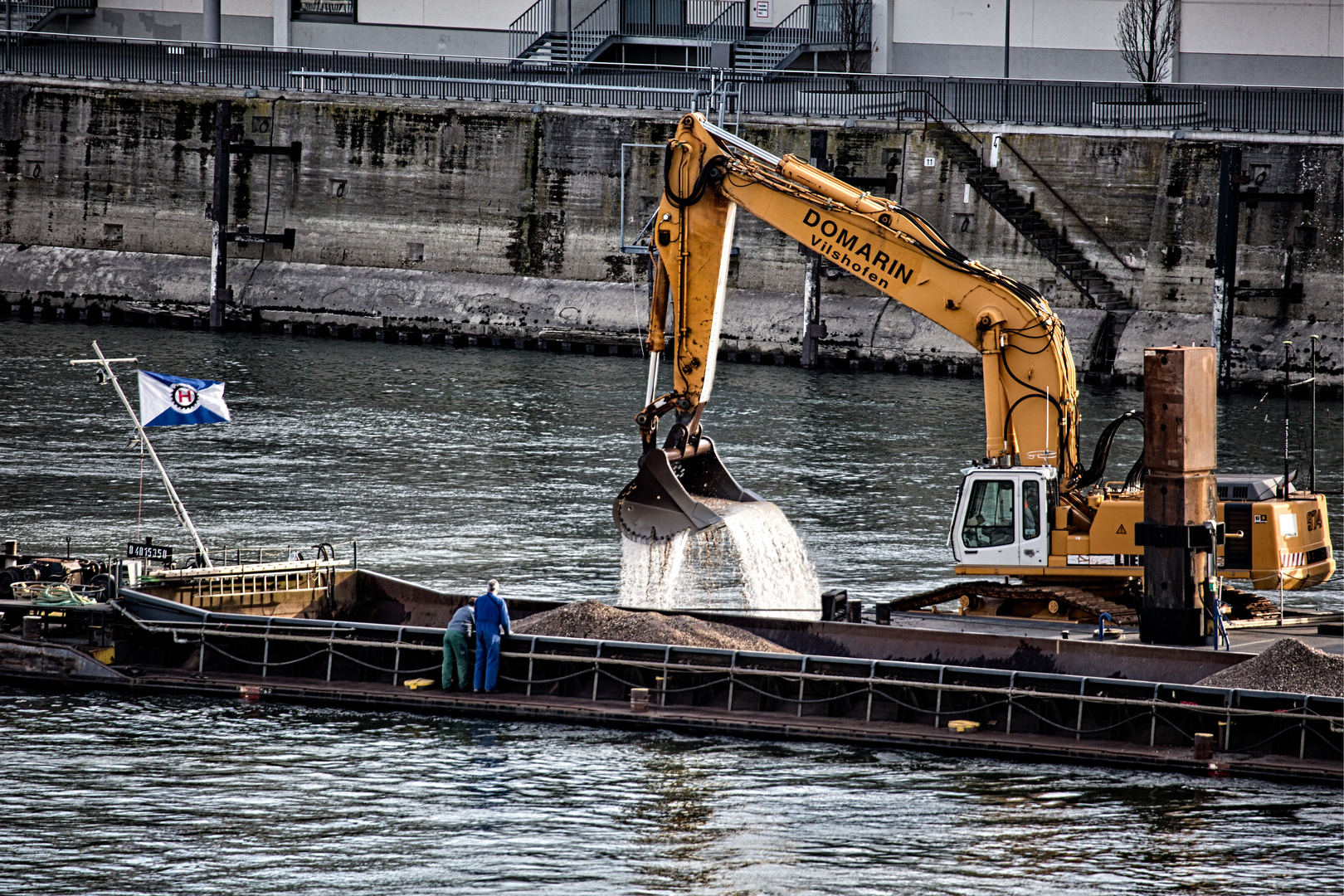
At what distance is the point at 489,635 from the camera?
77.2 feet

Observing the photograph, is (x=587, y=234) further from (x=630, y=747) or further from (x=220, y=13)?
Result: (x=630, y=747)

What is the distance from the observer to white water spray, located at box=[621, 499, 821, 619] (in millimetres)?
24328

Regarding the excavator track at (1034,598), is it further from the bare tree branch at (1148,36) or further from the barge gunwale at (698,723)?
the bare tree branch at (1148,36)

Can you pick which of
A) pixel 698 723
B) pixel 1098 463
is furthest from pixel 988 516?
pixel 698 723

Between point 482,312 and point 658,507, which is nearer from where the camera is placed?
point 658,507

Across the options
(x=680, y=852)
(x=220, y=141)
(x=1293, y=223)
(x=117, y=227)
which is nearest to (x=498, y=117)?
(x=220, y=141)

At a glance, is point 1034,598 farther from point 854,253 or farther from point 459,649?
point 459,649

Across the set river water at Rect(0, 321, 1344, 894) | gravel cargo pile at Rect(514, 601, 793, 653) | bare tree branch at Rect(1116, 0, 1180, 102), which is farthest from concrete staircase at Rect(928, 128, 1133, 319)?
gravel cargo pile at Rect(514, 601, 793, 653)

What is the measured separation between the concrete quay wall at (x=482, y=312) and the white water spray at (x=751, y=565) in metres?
29.9

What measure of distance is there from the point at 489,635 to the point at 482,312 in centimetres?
3952

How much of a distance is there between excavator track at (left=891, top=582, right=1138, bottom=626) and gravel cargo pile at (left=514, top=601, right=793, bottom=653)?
2.64 metres

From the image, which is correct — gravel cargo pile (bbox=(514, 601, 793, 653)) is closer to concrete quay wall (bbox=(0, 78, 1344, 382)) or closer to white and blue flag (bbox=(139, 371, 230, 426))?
white and blue flag (bbox=(139, 371, 230, 426))

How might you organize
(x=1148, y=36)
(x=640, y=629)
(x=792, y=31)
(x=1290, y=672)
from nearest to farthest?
(x=1290, y=672) < (x=640, y=629) < (x=1148, y=36) < (x=792, y=31)

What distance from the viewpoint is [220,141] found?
6438 centimetres
